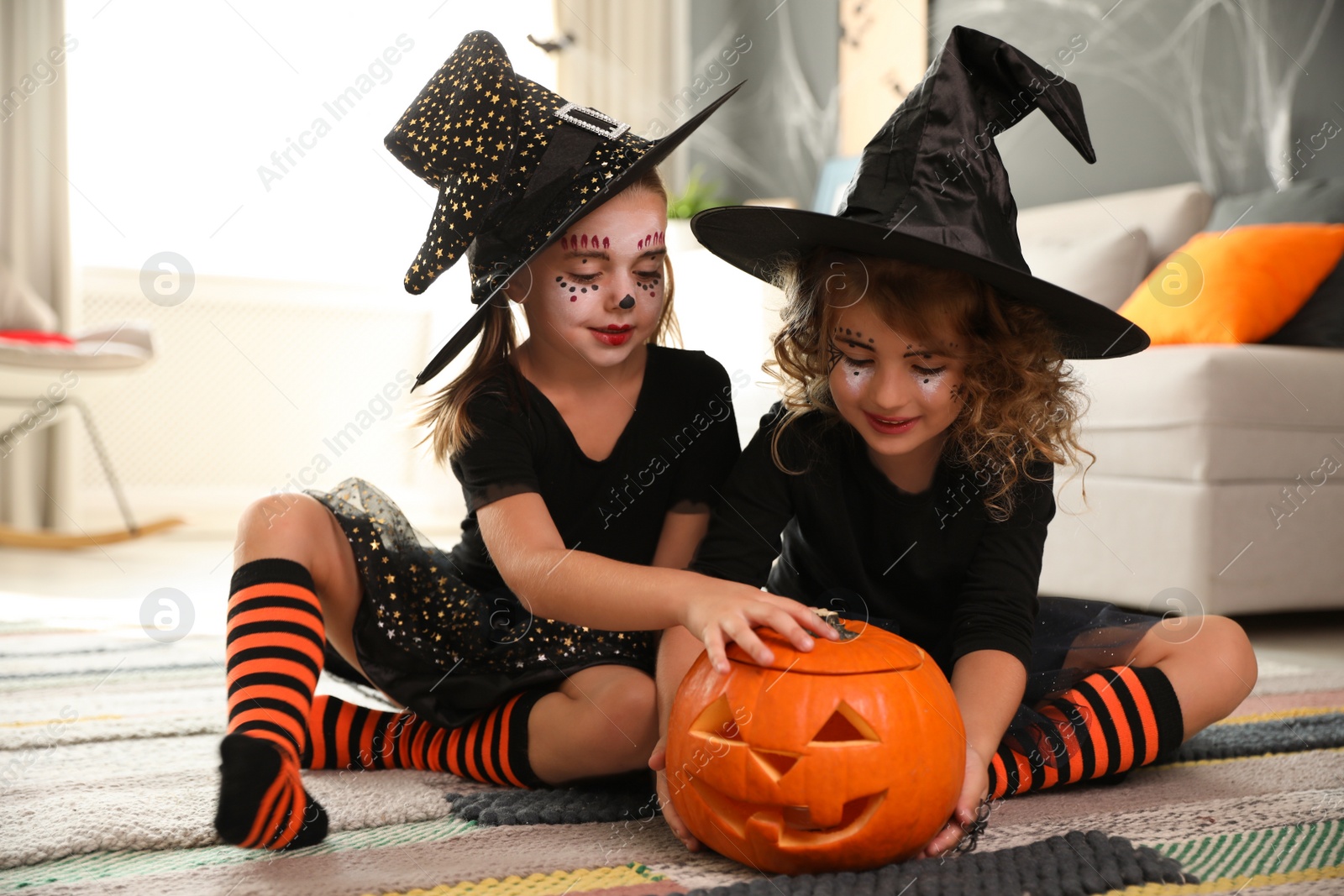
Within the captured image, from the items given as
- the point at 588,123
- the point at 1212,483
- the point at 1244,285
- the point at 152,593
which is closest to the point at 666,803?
→ the point at 588,123

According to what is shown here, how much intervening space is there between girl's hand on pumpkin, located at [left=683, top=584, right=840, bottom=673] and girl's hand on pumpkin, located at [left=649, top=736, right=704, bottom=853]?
0.12m

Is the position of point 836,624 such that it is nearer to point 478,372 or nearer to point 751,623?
point 751,623

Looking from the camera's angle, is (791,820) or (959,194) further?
(959,194)

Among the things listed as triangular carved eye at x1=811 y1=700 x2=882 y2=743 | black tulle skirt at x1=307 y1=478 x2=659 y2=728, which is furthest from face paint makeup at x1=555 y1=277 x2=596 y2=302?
triangular carved eye at x1=811 y1=700 x2=882 y2=743

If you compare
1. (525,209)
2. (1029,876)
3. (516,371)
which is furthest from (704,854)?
(525,209)

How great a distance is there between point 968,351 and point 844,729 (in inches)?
15.0

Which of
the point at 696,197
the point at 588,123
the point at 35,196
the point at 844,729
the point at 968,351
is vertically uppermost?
the point at 696,197

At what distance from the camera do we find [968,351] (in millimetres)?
1007

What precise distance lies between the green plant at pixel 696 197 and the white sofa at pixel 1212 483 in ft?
6.61

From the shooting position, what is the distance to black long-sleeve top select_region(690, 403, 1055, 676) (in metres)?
1.06

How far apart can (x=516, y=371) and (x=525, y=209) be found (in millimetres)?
166

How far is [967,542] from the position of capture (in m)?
1.10

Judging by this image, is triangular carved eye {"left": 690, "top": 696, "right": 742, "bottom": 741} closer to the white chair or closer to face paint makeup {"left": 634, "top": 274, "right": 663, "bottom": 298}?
face paint makeup {"left": 634, "top": 274, "right": 663, "bottom": 298}

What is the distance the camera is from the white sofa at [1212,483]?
76.2 inches
